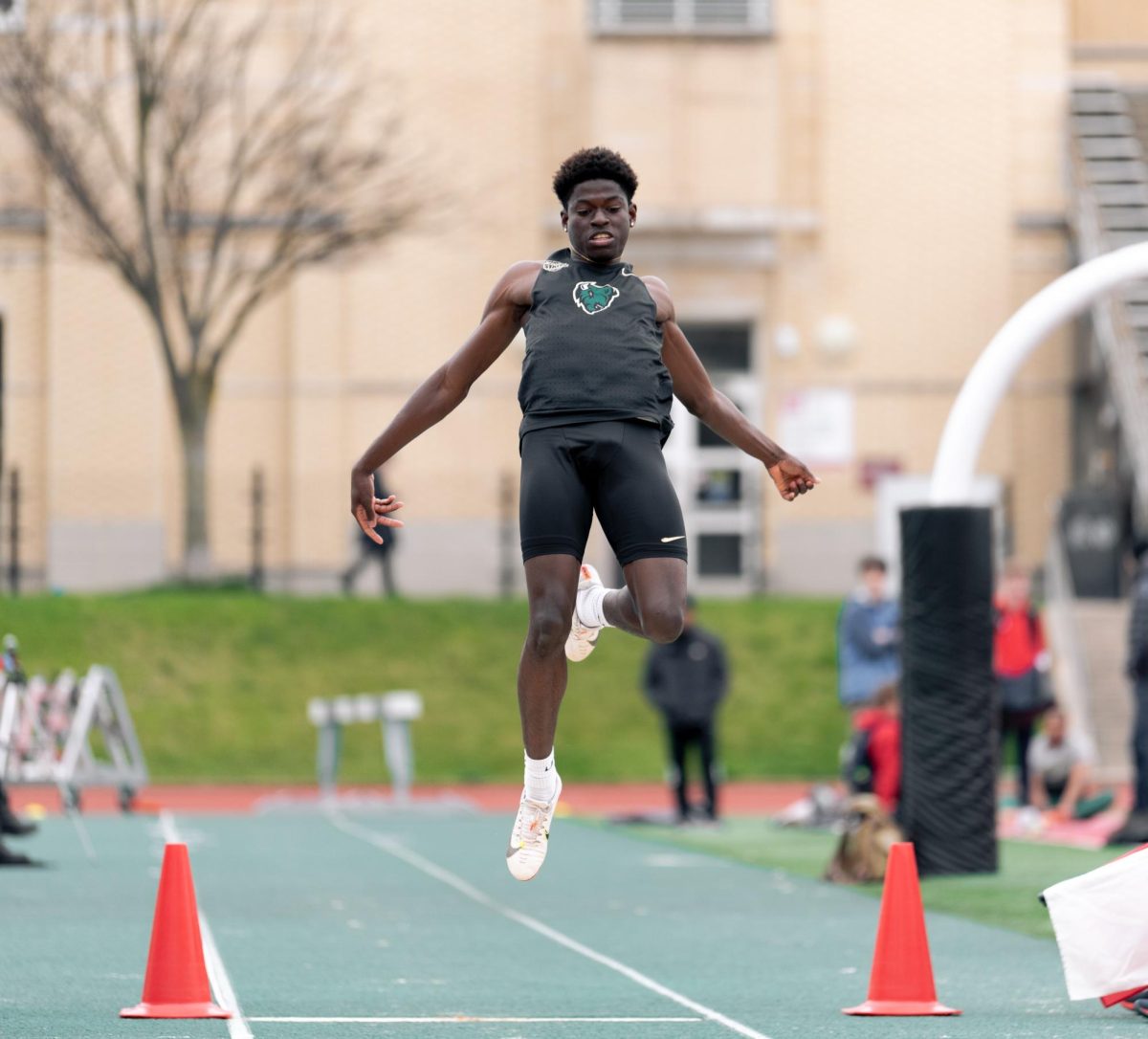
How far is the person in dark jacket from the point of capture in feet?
62.1

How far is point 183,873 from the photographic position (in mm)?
8281

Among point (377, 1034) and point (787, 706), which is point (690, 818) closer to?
point (787, 706)

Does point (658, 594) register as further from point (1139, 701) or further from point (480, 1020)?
point (1139, 701)

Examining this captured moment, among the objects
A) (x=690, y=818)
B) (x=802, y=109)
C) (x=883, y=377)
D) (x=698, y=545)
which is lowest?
(x=690, y=818)

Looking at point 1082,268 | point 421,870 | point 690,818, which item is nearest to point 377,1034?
point 421,870

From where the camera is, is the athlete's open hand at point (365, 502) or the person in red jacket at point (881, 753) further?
the person in red jacket at point (881, 753)

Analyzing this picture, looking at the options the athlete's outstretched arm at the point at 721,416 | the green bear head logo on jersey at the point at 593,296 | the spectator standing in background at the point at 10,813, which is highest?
the green bear head logo on jersey at the point at 593,296

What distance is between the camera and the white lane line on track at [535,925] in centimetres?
841

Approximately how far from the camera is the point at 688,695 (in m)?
18.9

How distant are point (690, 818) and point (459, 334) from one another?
42.1ft

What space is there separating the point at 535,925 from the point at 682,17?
2098 centimetres

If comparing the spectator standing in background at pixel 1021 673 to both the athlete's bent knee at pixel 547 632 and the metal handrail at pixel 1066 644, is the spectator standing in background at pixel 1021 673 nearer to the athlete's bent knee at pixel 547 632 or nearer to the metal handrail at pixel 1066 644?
the metal handrail at pixel 1066 644

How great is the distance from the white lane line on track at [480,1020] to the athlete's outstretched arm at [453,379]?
1629mm

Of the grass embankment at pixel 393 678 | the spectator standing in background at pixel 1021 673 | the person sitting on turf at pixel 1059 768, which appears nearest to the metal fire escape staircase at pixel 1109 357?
the grass embankment at pixel 393 678
